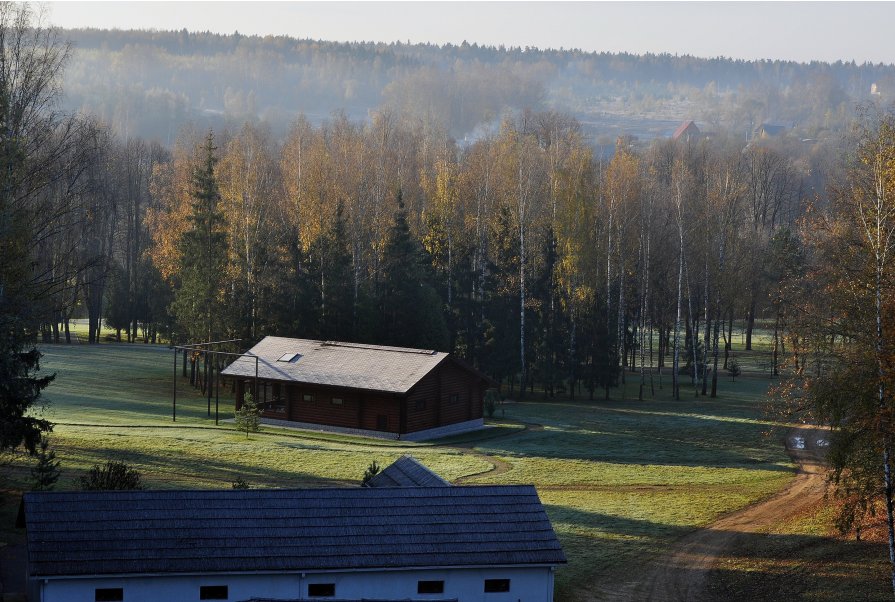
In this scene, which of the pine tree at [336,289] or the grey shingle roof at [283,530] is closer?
the grey shingle roof at [283,530]

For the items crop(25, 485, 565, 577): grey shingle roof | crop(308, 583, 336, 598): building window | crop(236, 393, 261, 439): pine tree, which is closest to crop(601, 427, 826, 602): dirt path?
crop(25, 485, 565, 577): grey shingle roof

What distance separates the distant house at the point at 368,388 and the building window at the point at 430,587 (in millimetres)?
26266

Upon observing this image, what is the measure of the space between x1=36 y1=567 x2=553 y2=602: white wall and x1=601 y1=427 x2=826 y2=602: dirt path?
418 cm

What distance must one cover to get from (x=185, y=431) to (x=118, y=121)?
136801mm

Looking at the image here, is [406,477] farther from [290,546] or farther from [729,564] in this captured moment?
[729,564]

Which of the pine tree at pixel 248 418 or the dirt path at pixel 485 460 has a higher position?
the pine tree at pixel 248 418

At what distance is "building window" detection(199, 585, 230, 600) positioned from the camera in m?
24.4

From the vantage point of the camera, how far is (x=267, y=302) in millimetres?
66812

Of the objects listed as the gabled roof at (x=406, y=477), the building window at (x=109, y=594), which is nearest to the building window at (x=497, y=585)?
the gabled roof at (x=406, y=477)

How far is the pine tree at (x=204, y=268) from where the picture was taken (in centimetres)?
6656

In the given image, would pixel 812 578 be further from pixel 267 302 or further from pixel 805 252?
pixel 805 252

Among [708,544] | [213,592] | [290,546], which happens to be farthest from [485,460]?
[213,592]

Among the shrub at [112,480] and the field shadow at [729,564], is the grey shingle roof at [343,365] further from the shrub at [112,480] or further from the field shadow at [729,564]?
the shrub at [112,480]

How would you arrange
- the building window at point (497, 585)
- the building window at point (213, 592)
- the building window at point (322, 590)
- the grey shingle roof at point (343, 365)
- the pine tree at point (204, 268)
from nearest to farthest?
the building window at point (213, 592), the building window at point (322, 590), the building window at point (497, 585), the grey shingle roof at point (343, 365), the pine tree at point (204, 268)
